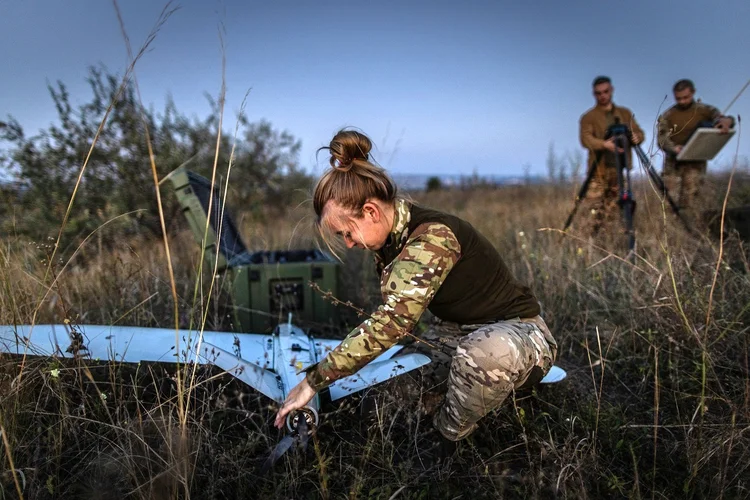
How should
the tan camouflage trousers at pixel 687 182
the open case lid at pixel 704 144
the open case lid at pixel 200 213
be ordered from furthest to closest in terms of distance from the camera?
the tan camouflage trousers at pixel 687 182 < the open case lid at pixel 704 144 < the open case lid at pixel 200 213

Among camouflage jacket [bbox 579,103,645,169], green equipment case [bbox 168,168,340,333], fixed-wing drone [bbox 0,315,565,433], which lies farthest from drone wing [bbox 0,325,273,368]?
camouflage jacket [bbox 579,103,645,169]

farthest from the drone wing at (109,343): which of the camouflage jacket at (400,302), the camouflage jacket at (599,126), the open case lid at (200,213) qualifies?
the camouflage jacket at (599,126)

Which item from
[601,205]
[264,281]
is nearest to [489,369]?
[264,281]

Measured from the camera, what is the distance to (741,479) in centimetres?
154

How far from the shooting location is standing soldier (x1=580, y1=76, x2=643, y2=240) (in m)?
4.72

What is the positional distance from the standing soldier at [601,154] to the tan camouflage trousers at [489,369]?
322 cm

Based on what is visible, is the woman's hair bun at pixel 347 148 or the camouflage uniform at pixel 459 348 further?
the woman's hair bun at pixel 347 148

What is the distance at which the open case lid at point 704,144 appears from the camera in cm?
431

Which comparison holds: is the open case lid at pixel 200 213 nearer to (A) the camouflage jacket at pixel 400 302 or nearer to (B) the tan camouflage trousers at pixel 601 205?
(A) the camouflage jacket at pixel 400 302

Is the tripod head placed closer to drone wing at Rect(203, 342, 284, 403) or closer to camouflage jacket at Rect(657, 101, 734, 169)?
camouflage jacket at Rect(657, 101, 734, 169)

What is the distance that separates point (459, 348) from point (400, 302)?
1.09 feet

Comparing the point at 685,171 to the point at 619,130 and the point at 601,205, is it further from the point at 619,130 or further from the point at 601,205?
the point at 619,130

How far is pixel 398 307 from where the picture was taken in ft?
5.16

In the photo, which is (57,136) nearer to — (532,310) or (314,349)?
(314,349)
